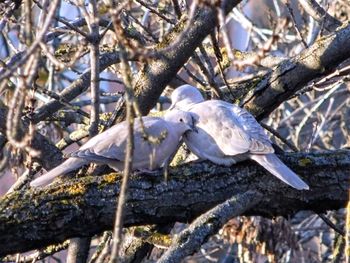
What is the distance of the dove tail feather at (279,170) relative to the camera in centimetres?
382

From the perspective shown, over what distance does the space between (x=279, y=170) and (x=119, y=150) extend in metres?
0.72

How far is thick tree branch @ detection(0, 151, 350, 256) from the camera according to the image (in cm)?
349

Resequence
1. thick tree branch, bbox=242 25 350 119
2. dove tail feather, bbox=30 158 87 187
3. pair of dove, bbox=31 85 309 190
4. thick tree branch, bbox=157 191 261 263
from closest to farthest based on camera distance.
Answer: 1. thick tree branch, bbox=157 191 261 263
2. dove tail feather, bbox=30 158 87 187
3. pair of dove, bbox=31 85 309 190
4. thick tree branch, bbox=242 25 350 119

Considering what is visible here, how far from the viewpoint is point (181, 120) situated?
4.46m

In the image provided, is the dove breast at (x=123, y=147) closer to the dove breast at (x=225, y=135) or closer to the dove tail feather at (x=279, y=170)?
the dove breast at (x=225, y=135)

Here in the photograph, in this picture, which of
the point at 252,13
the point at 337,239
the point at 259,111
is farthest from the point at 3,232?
the point at 252,13

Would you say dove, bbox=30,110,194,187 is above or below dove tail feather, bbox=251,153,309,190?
above

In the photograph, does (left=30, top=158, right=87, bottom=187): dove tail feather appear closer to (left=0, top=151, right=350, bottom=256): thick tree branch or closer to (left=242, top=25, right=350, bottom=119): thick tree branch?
(left=0, top=151, right=350, bottom=256): thick tree branch

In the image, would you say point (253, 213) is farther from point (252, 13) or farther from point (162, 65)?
point (252, 13)

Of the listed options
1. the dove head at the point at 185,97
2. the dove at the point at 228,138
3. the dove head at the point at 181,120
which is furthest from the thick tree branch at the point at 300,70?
the dove head at the point at 185,97

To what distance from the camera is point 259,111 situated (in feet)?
15.1

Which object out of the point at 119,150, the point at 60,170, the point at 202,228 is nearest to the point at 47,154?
the point at 60,170

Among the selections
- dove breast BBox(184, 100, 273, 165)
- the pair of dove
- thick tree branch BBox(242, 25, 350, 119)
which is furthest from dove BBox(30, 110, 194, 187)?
thick tree branch BBox(242, 25, 350, 119)

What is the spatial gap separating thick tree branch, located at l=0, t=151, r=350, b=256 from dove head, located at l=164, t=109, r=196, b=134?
1.34 feet
